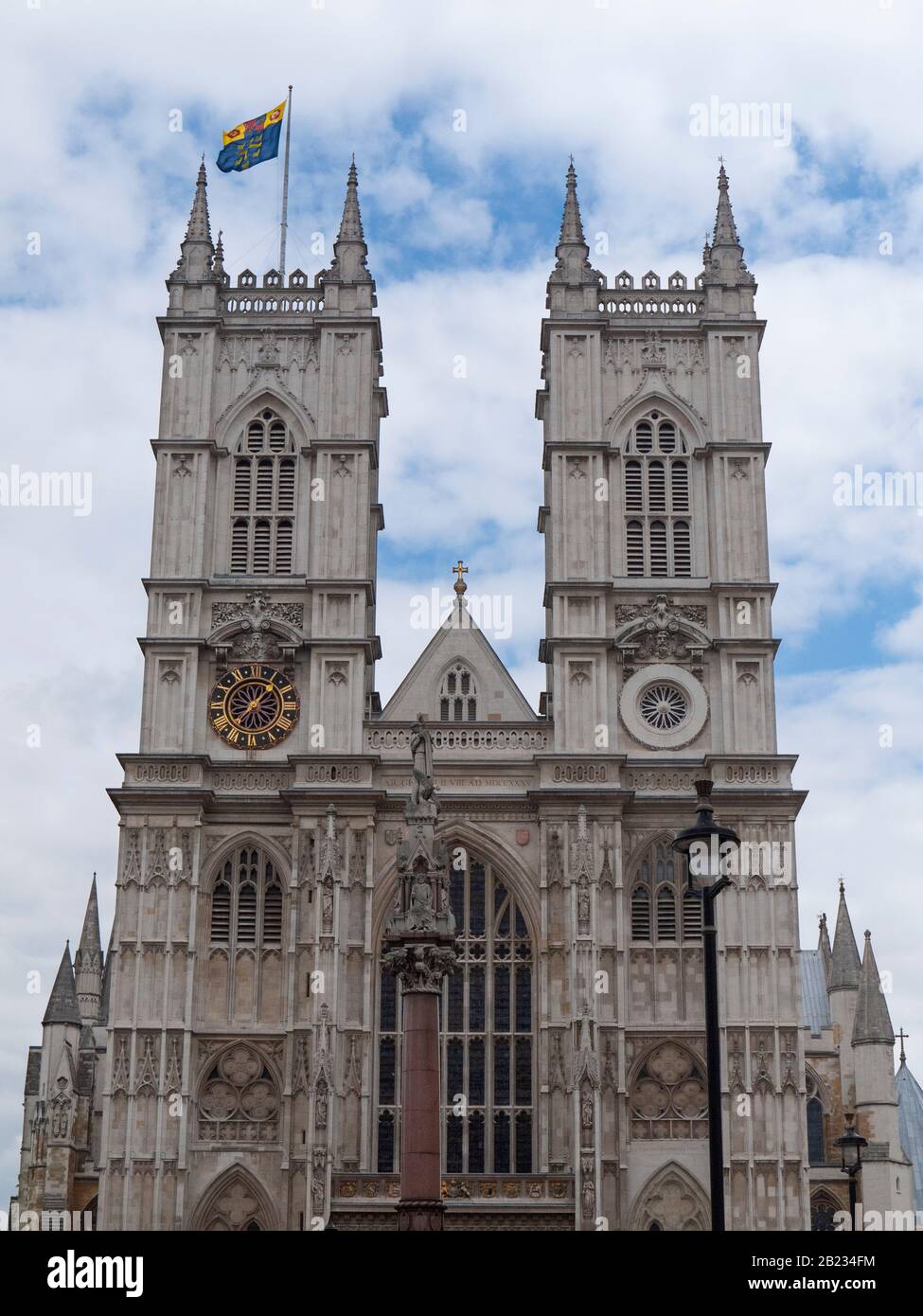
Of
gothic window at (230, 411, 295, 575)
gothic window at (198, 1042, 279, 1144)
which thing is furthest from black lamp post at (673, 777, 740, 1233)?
gothic window at (230, 411, 295, 575)

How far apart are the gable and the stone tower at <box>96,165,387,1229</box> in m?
1.25

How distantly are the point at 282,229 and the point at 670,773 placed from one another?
21.2m

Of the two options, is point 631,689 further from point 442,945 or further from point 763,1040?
point 442,945

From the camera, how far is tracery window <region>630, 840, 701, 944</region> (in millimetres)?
47906

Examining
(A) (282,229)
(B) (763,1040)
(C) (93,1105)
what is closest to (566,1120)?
(B) (763,1040)

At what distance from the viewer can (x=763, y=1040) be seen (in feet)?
152

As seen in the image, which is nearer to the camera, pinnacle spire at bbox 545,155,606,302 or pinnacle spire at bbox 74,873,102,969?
pinnacle spire at bbox 545,155,606,302

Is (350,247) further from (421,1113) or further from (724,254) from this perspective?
(421,1113)

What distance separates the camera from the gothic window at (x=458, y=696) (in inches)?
2020

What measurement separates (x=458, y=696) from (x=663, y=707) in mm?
5532

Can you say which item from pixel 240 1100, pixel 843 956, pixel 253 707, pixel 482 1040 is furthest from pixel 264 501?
pixel 843 956

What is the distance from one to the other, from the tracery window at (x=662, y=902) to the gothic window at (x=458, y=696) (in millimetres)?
6312

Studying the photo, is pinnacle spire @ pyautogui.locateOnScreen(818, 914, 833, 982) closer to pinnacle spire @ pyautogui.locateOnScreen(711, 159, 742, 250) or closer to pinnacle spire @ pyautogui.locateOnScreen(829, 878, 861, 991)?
pinnacle spire @ pyautogui.locateOnScreen(829, 878, 861, 991)

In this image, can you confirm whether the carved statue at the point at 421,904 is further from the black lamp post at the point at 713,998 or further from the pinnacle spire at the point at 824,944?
the pinnacle spire at the point at 824,944
